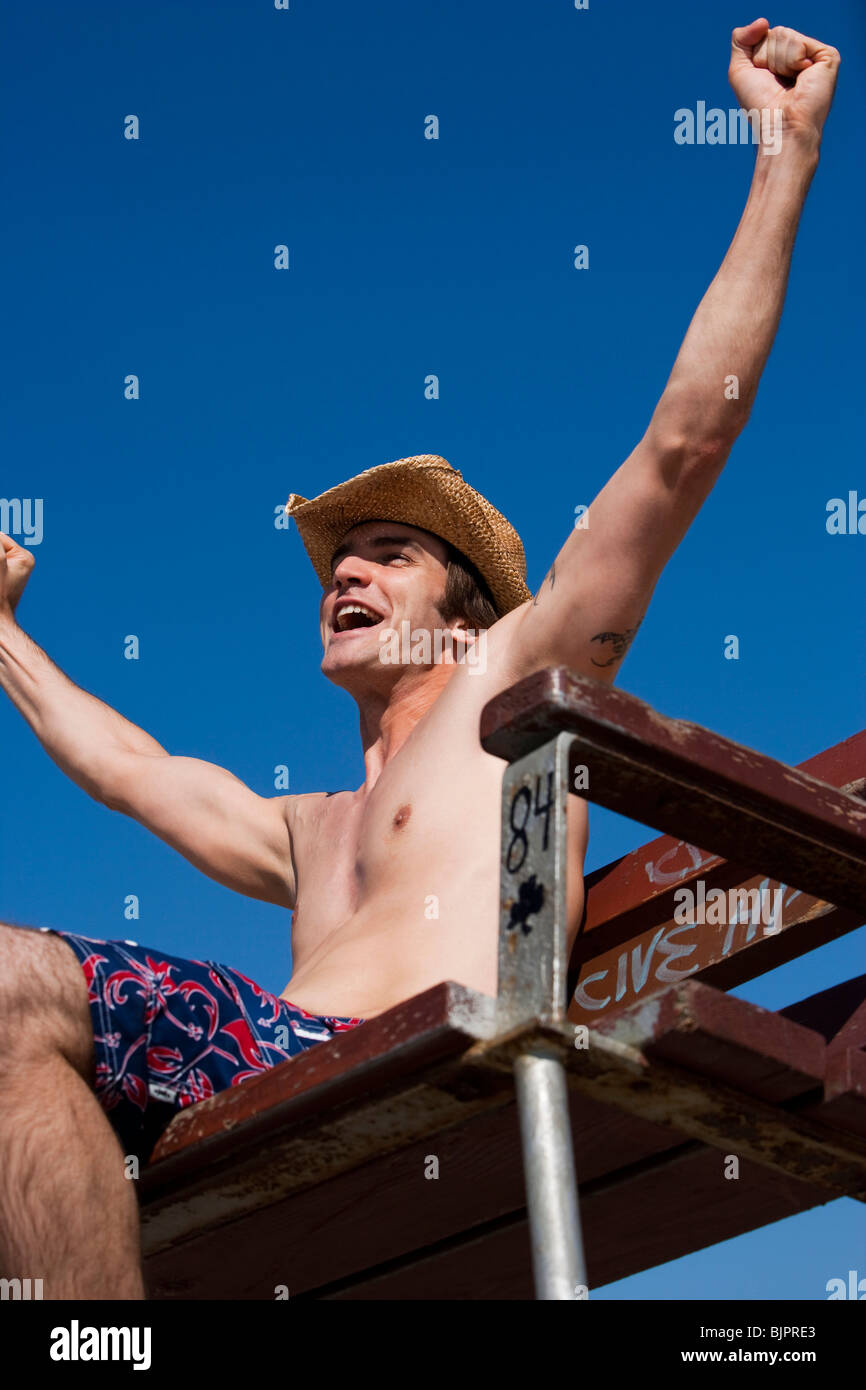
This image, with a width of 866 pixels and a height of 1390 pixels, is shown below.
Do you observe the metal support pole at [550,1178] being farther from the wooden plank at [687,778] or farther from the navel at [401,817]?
the navel at [401,817]

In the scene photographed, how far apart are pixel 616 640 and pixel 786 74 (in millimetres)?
906

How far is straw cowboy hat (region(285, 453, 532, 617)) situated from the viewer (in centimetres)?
353

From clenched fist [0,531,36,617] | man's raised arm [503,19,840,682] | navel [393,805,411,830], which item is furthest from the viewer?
clenched fist [0,531,36,617]

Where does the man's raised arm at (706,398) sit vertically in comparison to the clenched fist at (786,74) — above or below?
below

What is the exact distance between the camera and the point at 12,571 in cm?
396

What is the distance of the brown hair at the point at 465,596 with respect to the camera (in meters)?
3.51

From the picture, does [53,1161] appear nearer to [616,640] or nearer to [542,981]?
[542,981]

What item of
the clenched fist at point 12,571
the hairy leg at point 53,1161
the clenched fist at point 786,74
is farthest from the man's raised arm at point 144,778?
the clenched fist at point 786,74

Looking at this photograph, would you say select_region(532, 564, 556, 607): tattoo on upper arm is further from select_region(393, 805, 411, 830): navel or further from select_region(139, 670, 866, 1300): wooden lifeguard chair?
select_region(139, 670, 866, 1300): wooden lifeguard chair

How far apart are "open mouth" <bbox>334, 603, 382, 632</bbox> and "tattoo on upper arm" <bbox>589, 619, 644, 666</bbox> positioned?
34.4 inches

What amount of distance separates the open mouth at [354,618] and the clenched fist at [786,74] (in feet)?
4.41

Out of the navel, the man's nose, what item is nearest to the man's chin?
the man's nose

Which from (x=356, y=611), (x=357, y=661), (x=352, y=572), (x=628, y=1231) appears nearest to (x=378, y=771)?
(x=357, y=661)

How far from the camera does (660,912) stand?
263cm
